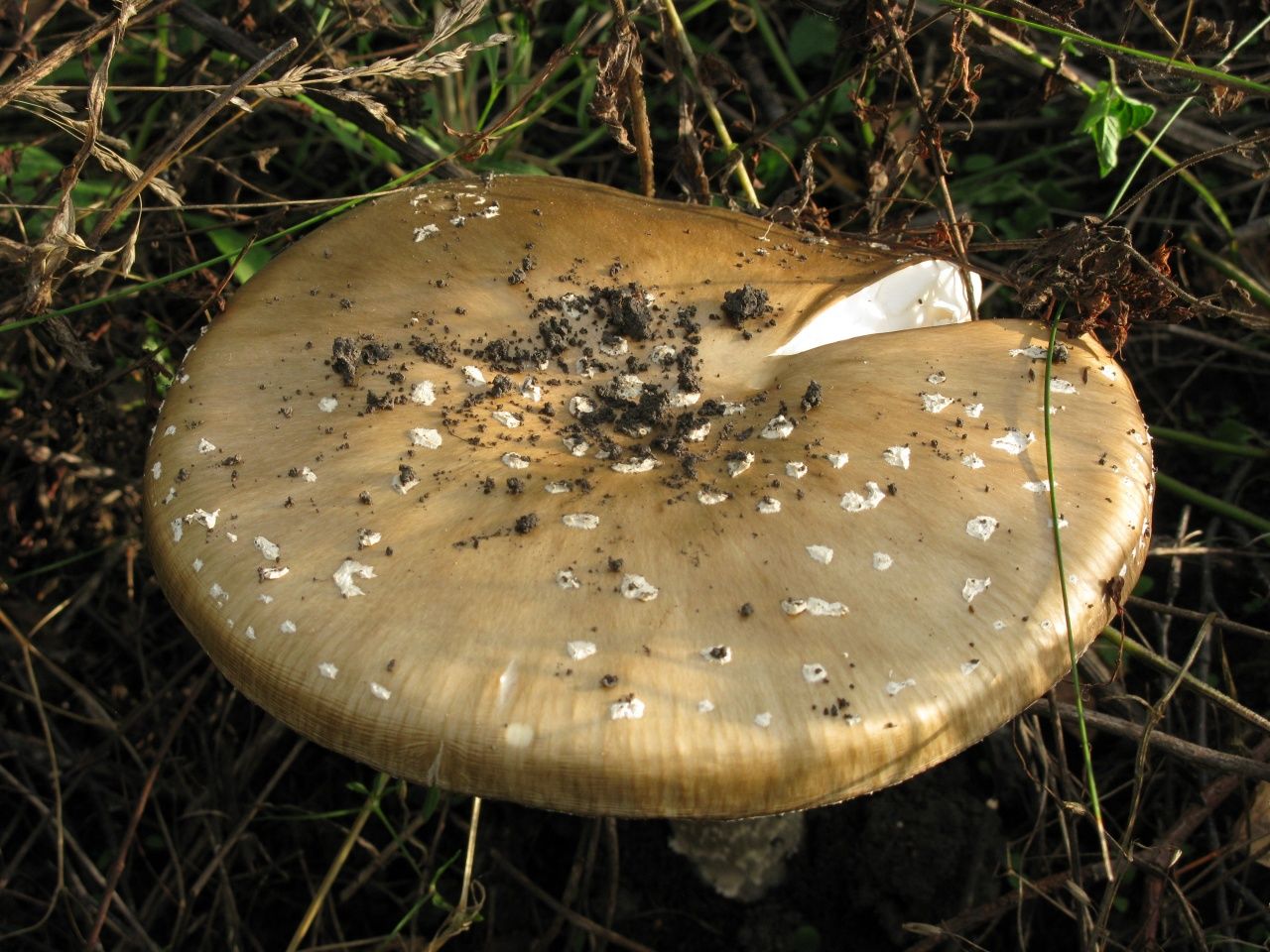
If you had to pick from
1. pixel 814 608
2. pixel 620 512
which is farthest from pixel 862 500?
pixel 620 512

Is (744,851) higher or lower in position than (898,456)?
lower

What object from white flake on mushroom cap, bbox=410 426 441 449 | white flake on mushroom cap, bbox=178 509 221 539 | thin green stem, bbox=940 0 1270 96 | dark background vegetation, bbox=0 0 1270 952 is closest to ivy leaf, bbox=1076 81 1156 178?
dark background vegetation, bbox=0 0 1270 952

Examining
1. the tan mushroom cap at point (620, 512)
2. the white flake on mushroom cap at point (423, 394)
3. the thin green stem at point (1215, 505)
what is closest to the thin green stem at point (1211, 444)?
the thin green stem at point (1215, 505)

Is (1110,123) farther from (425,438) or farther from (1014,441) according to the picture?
(425,438)

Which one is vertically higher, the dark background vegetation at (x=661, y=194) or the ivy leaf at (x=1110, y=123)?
the ivy leaf at (x=1110, y=123)

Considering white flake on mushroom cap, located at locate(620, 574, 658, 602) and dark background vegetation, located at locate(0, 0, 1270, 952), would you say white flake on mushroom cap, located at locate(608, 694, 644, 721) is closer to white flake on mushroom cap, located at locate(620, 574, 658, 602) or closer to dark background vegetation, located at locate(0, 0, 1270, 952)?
white flake on mushroom cap, located at locate(620, 574, 658, 602)

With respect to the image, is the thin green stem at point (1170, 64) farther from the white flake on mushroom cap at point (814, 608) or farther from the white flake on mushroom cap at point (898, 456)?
the white flake on mushroom cap at point (814, 608)
